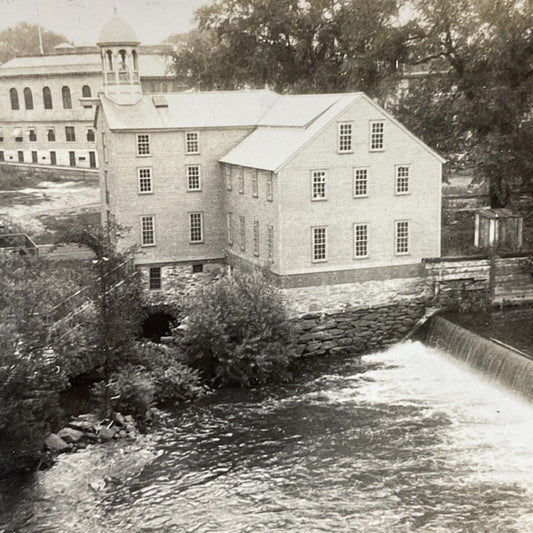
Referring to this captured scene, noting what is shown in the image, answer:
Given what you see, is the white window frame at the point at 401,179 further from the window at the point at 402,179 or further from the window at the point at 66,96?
the window at the point at 66,96

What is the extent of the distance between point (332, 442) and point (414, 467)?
133 inches

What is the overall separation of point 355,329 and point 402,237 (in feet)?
17.3

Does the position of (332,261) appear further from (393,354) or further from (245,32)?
(245,32)

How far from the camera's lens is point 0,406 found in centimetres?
2459

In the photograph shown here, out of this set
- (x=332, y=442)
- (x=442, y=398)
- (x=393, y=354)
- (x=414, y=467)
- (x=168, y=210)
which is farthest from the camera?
(x=168, y=210)

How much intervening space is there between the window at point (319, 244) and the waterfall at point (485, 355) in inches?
257

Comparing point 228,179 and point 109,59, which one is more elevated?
point 109,59

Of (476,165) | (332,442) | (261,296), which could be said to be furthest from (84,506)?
(476,165)

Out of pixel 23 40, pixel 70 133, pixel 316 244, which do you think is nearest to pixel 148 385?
pixel 316 244

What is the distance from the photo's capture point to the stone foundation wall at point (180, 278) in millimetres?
43878

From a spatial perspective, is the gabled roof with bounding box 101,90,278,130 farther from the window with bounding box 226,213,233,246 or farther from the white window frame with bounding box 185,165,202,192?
the window with bounding box 226,213,233,246

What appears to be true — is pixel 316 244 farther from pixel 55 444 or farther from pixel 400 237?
pixel 55 444

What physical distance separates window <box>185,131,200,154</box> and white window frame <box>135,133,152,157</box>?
2.05 meters

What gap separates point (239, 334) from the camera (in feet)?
114
